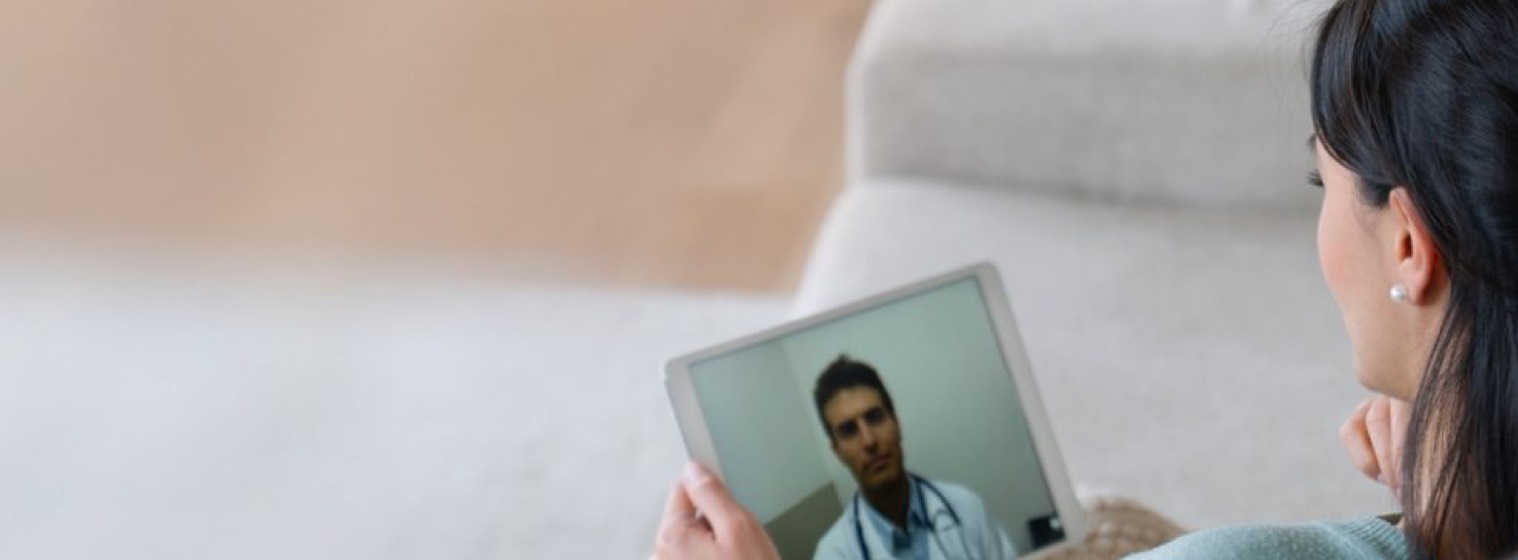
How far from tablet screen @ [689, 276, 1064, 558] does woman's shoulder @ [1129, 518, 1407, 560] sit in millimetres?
327

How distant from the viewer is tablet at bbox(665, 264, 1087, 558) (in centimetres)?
110

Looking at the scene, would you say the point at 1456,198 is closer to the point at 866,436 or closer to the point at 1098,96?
the point at 866,436

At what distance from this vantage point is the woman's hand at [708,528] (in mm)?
1018

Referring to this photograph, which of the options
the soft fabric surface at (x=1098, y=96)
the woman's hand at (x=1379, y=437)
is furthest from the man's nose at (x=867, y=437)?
the soft fabric surface at (x=1098, y=96)

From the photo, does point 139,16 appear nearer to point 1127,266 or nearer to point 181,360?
point 181,360

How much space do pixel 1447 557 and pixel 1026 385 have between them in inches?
16.4

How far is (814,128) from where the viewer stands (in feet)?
8.43

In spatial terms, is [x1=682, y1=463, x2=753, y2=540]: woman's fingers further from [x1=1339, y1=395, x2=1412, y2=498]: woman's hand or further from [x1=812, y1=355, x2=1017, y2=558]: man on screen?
[x1=1339, y1=395, x2=1412, y2=498]: woman's hand

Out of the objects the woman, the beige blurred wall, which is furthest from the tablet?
the beige blurred wall

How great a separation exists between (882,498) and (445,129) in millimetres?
1523

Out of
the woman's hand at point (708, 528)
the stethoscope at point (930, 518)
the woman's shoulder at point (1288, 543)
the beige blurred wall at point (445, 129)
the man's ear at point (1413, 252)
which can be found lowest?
the woman's shoulder at point (1288, 543)

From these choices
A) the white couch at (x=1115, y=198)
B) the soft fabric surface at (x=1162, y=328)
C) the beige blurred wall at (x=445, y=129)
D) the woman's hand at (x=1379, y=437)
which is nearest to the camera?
the woman's hand at (x=1379, y=437)

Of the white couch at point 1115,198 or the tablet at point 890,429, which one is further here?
the white couch at point 1115,198

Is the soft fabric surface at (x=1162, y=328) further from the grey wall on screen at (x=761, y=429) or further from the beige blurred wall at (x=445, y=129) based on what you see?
the beige blurred wall at (x=445, y=129)
